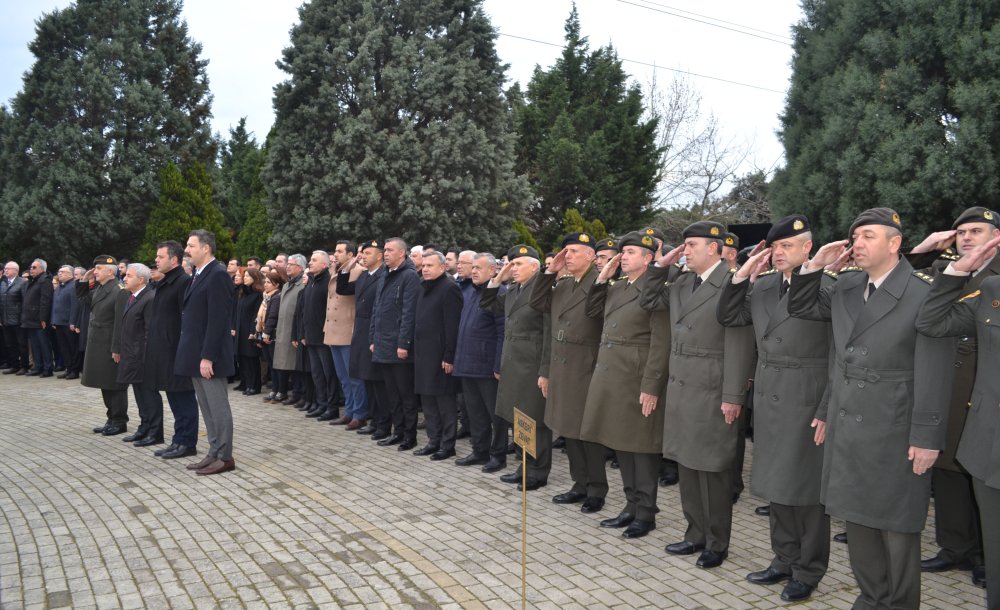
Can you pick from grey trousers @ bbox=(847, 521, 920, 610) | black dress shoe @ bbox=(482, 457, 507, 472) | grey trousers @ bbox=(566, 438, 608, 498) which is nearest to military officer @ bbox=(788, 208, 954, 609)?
grey trousers @ bbox=(847, 521, 920, 610)

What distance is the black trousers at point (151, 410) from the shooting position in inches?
344

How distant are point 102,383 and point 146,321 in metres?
1.38

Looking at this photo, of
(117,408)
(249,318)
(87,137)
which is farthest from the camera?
(87,137)

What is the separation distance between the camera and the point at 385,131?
2392 centimetres

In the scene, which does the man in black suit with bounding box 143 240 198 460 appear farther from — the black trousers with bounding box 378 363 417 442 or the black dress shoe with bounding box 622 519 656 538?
the black dress shoe with bounding box 622 519 656 538

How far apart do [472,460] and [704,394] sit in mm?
3347

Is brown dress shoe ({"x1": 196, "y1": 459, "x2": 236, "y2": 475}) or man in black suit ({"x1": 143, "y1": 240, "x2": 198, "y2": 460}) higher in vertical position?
man in black suit ({"x1": 143, "y1": 240, "x2": 198, "y2": 460})

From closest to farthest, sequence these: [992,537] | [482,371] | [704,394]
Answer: [992,537], [704,394], [482,371]

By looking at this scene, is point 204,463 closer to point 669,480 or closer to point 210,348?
point 210,348

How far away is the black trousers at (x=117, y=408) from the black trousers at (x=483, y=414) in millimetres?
4406

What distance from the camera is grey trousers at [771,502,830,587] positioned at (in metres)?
4.53

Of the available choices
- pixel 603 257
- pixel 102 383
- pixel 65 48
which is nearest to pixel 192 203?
pixel 65 48

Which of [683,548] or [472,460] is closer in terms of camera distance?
[683,548]

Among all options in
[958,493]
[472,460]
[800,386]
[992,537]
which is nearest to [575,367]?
[472,460]
